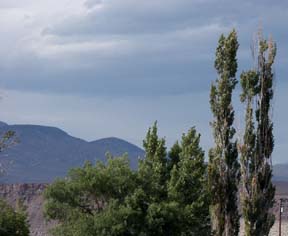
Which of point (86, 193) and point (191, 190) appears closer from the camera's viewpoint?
point (86, 193)

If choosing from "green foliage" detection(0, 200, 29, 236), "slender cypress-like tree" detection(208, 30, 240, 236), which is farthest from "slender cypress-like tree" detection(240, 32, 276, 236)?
"green foliage" detection(0, 200, 29, 236)

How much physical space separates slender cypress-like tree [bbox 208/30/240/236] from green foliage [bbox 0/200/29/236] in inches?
396

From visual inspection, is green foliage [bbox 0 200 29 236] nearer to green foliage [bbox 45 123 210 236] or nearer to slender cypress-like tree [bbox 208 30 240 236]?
green foliage [bbox 45 123 210 236]

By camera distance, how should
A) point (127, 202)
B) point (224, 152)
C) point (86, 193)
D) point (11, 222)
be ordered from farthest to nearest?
point (224, 152) → point (86, 193) → point (127, 202) → point (11, 222)

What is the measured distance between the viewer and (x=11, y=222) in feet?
148

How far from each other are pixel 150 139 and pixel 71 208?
799 centimetres

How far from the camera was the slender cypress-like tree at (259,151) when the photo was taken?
1905 inches

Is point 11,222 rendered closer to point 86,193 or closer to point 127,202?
point 86,193

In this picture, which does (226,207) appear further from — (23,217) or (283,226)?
(283,226)

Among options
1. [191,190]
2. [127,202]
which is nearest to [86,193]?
[127,202]

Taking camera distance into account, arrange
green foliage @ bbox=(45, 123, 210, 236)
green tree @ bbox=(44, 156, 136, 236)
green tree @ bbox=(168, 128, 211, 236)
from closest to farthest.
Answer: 1. green foliage @ bbox=(45, 123, 210, 236)
2. green tree @ bbox=(44, 156, 136, 236)
3. green tree @ bbox=(168, 128, 211, 236)

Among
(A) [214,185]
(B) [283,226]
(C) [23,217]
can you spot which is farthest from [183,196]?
(B) [283,226]

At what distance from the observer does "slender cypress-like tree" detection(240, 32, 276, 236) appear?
4838 cm

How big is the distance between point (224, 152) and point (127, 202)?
7.15m
